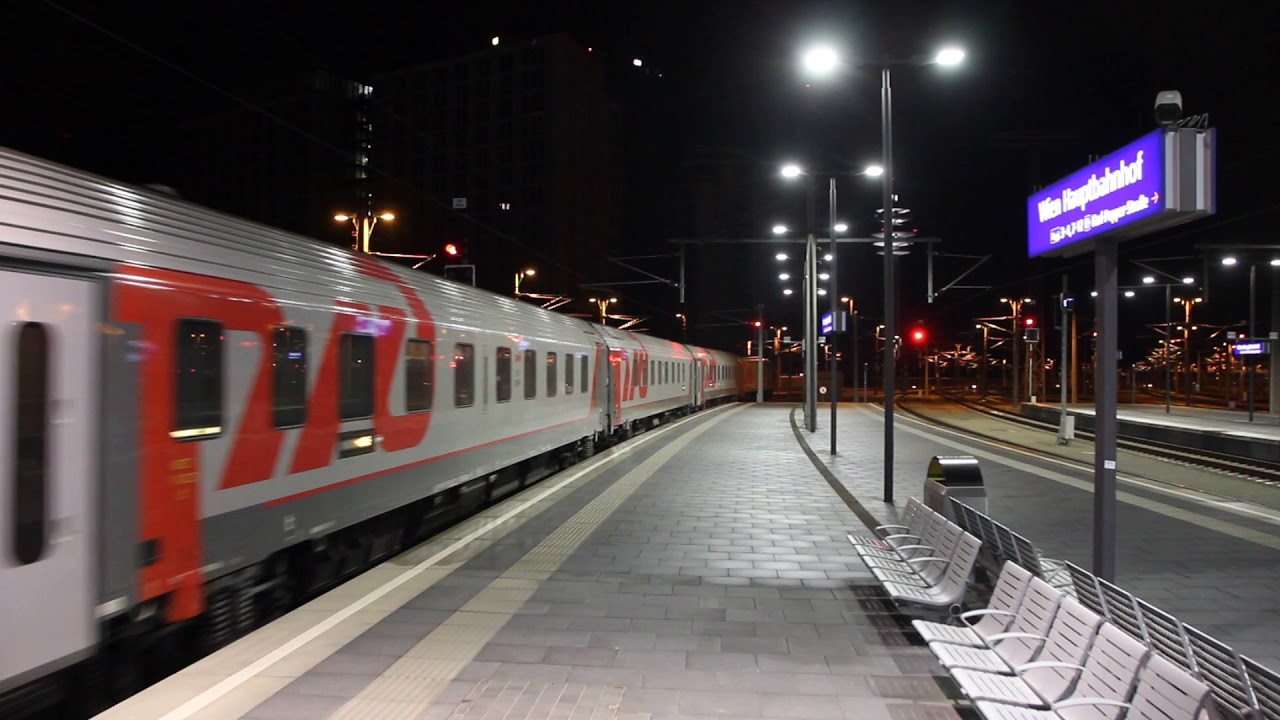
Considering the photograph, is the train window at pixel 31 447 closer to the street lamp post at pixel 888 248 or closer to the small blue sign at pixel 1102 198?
the small blue sign at pixel 1102 198

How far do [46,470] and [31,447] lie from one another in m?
0.14

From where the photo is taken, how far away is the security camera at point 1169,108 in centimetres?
519

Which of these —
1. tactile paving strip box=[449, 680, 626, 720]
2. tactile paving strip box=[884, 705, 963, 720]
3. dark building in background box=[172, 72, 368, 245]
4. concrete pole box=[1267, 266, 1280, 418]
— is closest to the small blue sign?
tactile paving strip box=[884, 705, 963, 720]

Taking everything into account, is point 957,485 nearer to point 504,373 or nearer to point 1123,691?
point 1123,691

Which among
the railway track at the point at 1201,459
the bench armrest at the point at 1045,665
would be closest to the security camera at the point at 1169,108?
the bench armrest at the point at 1045,665

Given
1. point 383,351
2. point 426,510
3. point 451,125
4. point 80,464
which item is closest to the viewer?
point 80,464

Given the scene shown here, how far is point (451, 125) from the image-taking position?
79.2m

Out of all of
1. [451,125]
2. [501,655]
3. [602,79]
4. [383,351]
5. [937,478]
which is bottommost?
[501,655]

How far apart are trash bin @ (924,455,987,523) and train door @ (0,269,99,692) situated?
7253mm

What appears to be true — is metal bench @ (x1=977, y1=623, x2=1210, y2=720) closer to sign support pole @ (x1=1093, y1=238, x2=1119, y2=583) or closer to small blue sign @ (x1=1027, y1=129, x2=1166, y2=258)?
sign support pole @ (x1=1093, y1=238, x2=1119, y2=583)

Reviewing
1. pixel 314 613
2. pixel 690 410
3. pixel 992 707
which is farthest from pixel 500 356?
pixel 690 410

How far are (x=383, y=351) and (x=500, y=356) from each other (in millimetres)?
3891

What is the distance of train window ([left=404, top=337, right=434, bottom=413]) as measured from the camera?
9164 mm

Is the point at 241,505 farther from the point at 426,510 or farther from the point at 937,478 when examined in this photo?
the point at 937,478
